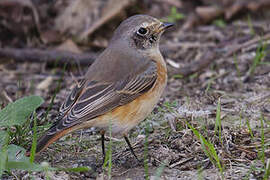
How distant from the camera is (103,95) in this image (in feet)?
16.6

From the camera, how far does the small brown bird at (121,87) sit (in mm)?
4832

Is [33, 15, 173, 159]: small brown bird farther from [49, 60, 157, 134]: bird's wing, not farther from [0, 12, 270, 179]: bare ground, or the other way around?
[0, 12, 270, 179]: bare ground

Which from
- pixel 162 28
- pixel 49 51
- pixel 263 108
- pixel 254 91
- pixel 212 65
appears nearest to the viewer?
pixel 162 28

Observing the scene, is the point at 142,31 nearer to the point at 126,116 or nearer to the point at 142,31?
the point at 142,31

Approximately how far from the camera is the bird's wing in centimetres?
480

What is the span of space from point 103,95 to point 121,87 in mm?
250

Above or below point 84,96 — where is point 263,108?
below

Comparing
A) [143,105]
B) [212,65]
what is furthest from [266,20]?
[143,105]

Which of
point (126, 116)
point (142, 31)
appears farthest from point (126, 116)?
point (142, 31)

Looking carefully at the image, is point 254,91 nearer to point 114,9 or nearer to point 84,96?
point 84,96

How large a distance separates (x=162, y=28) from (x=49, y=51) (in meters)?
3.11

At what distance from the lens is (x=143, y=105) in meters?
5.18

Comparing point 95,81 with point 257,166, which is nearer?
point 257,166

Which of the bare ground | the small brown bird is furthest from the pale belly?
the bare ground
